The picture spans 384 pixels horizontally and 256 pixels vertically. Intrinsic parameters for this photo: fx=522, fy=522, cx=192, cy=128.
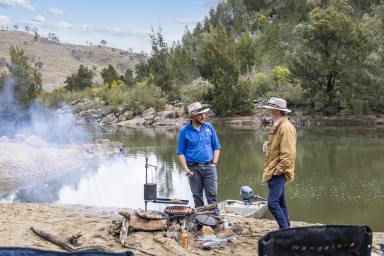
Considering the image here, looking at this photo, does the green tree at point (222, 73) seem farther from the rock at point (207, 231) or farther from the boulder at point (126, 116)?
the rock at point (207, 231)

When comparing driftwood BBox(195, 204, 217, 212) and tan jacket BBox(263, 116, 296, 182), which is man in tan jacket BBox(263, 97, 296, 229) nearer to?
tan jacket BBox(263, 116, 296, 182)

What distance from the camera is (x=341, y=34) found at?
35812 mm

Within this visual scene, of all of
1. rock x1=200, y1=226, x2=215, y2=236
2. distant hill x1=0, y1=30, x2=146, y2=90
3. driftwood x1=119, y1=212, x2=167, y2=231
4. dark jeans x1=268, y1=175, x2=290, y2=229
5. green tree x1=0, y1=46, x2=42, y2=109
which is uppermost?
distant hill x1=0, y1=30, x2=146, y2=90

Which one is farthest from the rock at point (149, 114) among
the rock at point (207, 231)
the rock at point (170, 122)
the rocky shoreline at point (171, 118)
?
the rock at point (207, 231)

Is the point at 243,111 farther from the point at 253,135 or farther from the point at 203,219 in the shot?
the point at 203,219

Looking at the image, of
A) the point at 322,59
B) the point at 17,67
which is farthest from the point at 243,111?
the point at 17,67

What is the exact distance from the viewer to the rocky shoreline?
36375 millimetres

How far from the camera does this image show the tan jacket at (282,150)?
5676 mm

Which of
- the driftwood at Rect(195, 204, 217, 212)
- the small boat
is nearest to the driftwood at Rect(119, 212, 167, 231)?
the driftwood at Rect(195, 204, 217, 212)

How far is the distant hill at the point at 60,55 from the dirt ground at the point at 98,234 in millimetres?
A: 104333

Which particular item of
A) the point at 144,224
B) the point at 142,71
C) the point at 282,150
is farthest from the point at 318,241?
the point at 142,71

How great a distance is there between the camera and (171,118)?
4456 cm

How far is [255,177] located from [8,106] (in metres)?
19.2

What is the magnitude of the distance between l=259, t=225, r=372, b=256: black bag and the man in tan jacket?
2830 mm
